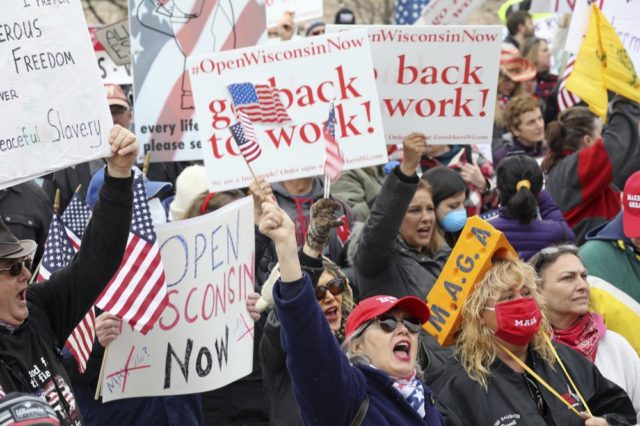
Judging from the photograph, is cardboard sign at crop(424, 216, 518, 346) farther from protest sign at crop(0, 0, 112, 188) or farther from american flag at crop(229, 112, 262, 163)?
protest sign at crop(0, 0, 112, 188)

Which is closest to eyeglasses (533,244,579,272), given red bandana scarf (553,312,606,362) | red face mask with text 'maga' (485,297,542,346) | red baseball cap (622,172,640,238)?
red bandana scarf (553,312,606,362)

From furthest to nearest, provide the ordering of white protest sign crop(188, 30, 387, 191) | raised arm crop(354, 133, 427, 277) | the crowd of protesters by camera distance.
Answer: white protest sign crop(188, 30, 387, 191)
raised arm crop(354, 133, 427, 277)
the crowd of protesters

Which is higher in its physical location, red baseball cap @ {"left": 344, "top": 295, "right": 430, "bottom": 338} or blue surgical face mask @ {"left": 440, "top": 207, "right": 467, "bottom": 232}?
red baseball cap @ {"left": 344, "top": 295, "right": 430, "bottom": 338}

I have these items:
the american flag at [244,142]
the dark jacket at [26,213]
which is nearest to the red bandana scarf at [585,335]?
the american flag at [244,142]

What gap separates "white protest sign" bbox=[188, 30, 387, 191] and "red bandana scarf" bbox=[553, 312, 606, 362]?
133cm

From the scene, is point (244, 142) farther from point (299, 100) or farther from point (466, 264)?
point (299, 100)

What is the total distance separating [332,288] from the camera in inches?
235

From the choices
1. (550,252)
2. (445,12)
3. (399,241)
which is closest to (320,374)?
(550,252)

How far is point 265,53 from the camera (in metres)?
6.98

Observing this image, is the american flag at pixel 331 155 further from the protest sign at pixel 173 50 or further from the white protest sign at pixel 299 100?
the protest sign at pixel 173 50

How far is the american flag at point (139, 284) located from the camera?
19.2ft

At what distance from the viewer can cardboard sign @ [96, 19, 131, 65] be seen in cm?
1002

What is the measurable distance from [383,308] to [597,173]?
3532 millimetres

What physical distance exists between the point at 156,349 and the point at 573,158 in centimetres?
344
